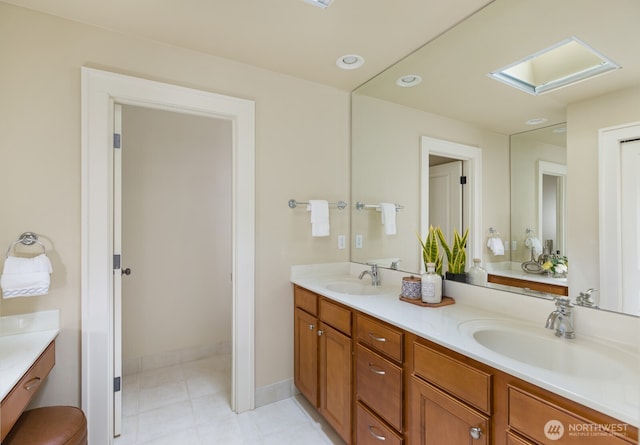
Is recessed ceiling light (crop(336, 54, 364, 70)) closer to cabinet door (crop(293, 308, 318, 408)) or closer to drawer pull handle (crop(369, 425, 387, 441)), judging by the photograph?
cabinet door (crop(293, 308, 318, 408))

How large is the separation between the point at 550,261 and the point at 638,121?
610 mm

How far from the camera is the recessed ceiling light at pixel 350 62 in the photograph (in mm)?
1994

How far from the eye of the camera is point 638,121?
1.08 meters

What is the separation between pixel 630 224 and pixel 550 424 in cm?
80

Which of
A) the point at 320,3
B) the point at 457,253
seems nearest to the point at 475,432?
the point at 457,253

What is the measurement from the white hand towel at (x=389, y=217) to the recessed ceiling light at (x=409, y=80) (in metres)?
0.84

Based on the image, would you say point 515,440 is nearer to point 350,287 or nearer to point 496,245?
point 496,245

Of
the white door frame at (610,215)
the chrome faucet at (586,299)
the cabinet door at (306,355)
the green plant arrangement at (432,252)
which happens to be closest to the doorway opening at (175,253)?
the cabinet door at (306,355)

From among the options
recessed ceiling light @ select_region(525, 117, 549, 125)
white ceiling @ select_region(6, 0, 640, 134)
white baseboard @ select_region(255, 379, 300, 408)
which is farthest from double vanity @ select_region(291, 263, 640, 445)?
white ceiling @ select_region(6, 0, 640, 134)

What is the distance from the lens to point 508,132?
156 centimetres

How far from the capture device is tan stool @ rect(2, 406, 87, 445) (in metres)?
1.23

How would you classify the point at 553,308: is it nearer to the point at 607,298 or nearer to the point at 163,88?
the point at 607,298

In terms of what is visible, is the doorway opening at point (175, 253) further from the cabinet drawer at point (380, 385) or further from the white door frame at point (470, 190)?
the white door frame at point (470, 190)

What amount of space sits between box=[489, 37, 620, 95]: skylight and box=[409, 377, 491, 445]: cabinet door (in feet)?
4.52
